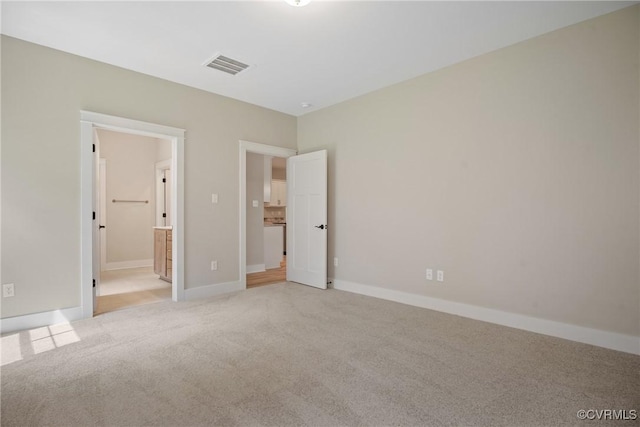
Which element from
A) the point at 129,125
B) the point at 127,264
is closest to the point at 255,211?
the point at 127,264

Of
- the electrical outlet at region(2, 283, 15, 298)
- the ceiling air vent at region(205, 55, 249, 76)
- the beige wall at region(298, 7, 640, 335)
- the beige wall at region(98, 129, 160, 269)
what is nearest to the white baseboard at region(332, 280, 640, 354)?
the beige wall at region(298, 7, 640, 335)

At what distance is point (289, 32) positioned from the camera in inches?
114

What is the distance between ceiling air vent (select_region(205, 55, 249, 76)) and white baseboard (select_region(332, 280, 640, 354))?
10.3 ft

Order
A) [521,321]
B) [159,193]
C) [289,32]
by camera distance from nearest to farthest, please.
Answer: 1. [289,32]
2. [521,321]
3. [159,193]

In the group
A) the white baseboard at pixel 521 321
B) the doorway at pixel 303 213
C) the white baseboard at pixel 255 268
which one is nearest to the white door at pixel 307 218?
the doorway at pixel 303 213

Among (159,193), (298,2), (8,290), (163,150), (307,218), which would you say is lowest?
(8,290)

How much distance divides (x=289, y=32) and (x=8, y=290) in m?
3.49

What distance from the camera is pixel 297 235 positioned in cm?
516

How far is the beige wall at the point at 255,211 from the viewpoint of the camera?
6172 mm

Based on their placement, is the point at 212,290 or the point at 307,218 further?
the point at 307,218

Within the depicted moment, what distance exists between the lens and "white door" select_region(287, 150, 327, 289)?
15.5 feet

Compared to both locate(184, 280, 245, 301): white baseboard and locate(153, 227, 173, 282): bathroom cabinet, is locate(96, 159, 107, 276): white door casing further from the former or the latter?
locate(184, 280, 245, 301): white baseboard

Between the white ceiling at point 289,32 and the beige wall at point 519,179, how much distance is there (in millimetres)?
313

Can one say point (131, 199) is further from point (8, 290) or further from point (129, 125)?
point (8, 290)
